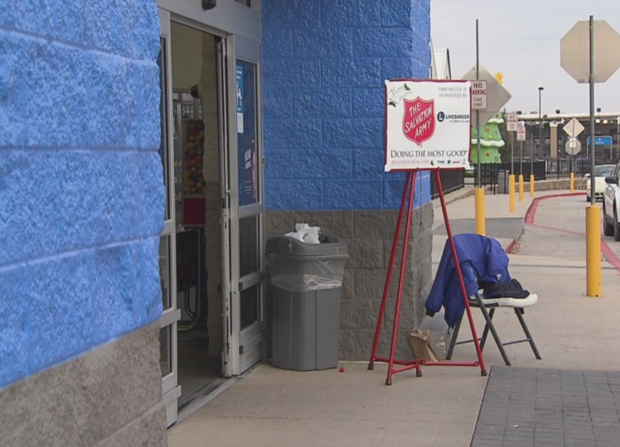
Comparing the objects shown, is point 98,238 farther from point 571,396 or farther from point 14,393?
point 571,396

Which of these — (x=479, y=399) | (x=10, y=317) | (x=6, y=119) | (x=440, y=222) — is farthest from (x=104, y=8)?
(x=440, y=222)

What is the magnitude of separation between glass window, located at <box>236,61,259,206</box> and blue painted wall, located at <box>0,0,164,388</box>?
12.0ft

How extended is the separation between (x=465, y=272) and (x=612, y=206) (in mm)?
14558

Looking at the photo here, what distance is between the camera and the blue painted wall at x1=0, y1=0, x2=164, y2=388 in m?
2.92

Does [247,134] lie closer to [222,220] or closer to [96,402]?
[222,220]

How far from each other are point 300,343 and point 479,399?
155 centimetres

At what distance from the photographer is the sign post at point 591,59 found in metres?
11.4

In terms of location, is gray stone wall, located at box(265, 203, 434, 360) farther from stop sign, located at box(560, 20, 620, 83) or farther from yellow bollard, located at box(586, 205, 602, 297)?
stop sign, located at box(560, 20, 620, 83)

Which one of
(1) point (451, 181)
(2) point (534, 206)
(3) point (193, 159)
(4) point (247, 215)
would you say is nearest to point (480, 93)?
(3) point (193, 159)

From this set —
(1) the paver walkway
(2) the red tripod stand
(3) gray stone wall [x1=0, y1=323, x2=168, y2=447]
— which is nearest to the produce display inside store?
(2) the red tripod stand

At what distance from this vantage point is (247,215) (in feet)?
25.3

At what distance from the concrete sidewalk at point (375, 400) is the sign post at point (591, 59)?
1486mm

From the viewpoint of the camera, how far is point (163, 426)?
13.0ft

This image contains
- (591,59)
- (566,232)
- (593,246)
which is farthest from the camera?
(566,232)
